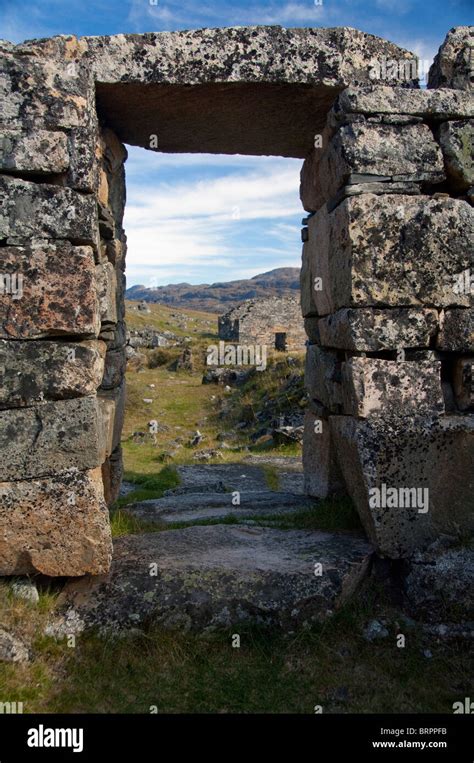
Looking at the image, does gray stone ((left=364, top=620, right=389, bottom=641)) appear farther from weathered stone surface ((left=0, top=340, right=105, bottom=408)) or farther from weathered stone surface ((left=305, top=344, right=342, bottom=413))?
weathered stone surface ((left=0, top=340, right=105, bottom=408))

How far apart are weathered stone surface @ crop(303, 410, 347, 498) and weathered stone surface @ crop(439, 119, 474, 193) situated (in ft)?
7.11

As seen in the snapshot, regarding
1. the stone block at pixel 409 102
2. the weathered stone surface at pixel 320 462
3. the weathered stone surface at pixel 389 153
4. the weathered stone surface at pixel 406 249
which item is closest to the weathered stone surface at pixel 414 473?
Answer: the weathered stone surface at pixel 406 249

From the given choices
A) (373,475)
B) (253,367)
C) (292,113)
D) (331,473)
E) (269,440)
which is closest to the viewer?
(373,475)

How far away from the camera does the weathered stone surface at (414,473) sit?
3.93 m

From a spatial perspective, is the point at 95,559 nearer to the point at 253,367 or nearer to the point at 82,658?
the point at 82,658

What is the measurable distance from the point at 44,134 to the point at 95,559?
98.3 inches

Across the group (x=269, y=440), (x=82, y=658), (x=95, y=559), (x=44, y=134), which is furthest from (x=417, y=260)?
(x=269, y=440)

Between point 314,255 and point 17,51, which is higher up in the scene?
A: point 17,51

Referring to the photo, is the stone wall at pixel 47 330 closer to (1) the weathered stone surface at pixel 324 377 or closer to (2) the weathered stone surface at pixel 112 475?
(2) the weathered stone surface at pixel 112 475

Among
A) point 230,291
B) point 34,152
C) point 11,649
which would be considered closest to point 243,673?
point 11,649

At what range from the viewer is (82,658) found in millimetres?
3439

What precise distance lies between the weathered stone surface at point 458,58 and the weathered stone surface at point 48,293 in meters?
2.72

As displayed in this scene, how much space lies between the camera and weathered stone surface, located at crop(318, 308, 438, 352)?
4.00 meters

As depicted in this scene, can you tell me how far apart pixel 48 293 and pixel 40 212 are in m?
0.47
